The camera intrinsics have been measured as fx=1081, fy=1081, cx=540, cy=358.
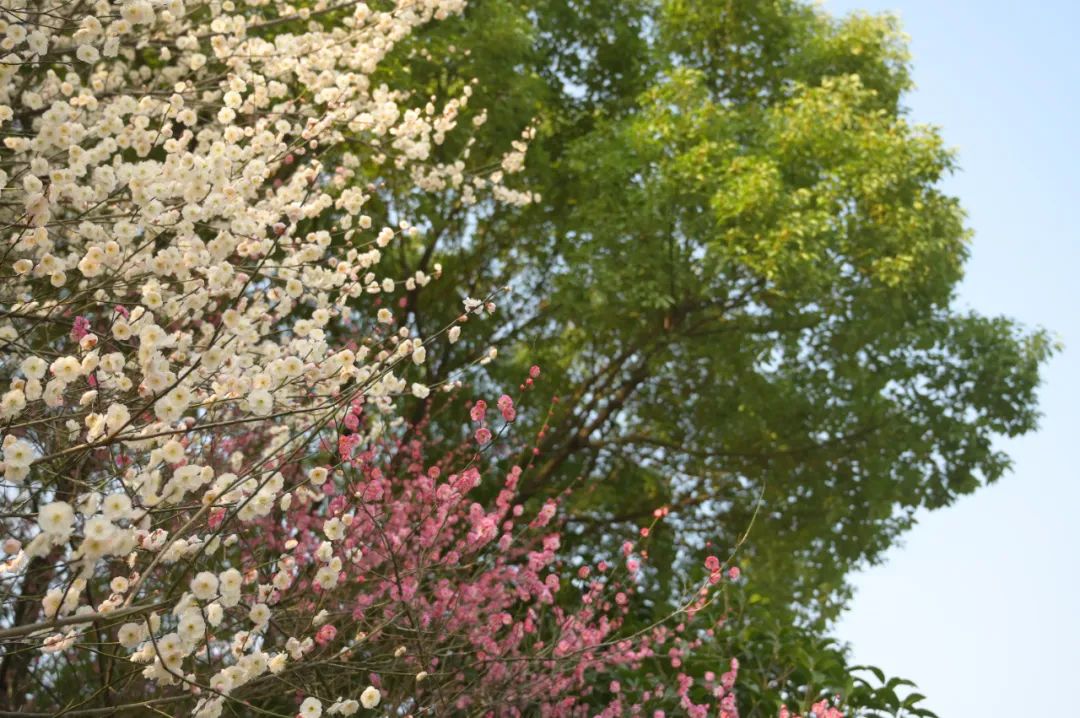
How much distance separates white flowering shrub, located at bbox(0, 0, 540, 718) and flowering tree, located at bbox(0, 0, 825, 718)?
0.02m

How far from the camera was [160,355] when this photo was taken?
3.63m

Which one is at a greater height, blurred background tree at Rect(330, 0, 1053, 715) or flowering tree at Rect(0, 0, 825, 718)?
blurred background tree at Rect(330, 0, 1053, 715)

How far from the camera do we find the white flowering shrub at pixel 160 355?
10.5 ft

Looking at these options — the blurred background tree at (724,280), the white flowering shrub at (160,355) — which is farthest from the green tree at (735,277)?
the white flowering shrub at (160,355)

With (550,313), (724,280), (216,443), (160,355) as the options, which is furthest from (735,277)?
(160,355)

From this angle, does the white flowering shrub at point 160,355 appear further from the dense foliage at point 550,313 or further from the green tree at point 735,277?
the green tree at point 735,277

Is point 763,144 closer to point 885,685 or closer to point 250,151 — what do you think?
point 885,685

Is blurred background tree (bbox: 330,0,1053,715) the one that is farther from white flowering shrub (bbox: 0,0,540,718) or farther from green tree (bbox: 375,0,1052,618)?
white flowering shrub (bbox: 0,0,540,718)

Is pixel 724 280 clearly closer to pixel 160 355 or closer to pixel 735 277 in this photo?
pixel 735 277

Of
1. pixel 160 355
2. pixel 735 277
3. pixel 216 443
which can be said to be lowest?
pixel 160 355

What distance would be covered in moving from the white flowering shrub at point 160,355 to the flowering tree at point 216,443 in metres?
0.02

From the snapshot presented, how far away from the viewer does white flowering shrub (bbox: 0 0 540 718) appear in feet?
10.5

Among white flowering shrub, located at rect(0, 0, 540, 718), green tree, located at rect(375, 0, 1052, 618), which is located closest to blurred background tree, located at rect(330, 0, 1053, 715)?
green tree, located at rect(375, 0, 1052, 618)

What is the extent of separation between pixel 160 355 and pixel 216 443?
225 centimetres
